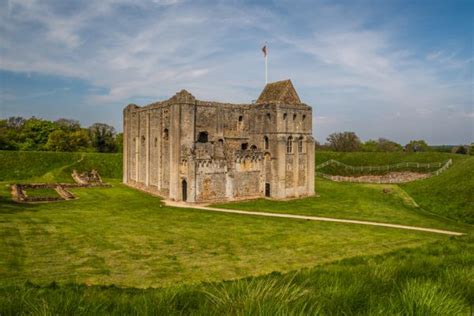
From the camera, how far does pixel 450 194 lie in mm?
35531

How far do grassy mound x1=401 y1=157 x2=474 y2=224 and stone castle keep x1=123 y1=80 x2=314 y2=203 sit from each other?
11.5 m

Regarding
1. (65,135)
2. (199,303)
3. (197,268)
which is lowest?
(197,268)

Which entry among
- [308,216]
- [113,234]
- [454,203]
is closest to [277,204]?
[308,216]

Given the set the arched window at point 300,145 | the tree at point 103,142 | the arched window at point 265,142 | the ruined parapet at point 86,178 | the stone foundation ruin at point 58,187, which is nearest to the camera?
the stone foundation ruin at point 58,187

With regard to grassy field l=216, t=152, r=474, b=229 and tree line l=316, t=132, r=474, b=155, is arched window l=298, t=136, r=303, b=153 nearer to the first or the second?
grassy field l=216, t=152, r=474, b=229

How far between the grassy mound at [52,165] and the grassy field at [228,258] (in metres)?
6.02

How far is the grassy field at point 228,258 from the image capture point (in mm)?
3994

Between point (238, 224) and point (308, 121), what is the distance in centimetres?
1970

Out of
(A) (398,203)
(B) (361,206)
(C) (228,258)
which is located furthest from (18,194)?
(A) (398,203)

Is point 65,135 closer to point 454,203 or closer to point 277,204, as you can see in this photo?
point 277,204

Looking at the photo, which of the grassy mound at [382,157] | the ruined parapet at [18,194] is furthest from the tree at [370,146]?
the ruined parapet at [18,194]

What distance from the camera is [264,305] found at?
11.2 ft

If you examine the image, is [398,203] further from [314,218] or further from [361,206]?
[314,218]

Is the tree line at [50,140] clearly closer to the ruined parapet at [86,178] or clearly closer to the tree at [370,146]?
the ruined parapet at [86,178]
